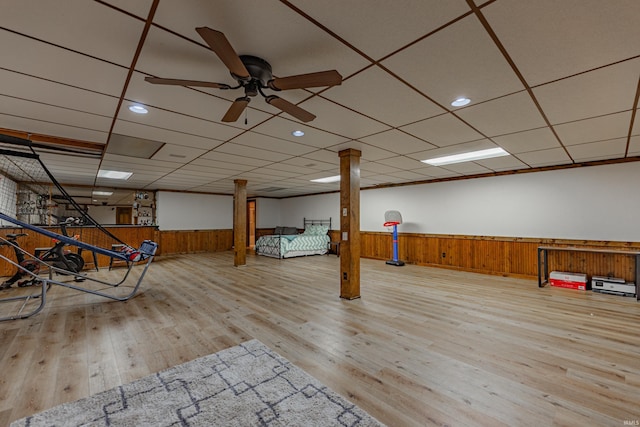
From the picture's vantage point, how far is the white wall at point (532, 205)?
16.0 ft

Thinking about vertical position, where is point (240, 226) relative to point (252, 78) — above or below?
below

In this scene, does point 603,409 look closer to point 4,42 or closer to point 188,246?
point 4,42

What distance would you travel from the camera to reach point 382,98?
2.47m

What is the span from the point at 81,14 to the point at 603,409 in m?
3.90

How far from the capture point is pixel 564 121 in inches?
119

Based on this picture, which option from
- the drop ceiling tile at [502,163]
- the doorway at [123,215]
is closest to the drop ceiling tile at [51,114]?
the drop ceiling tile at [502,163]

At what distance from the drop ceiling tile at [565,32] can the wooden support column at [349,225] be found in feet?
8.18

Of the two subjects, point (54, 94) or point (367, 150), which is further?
point (367, 150)

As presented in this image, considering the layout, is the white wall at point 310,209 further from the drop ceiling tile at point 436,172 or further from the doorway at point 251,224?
the drop ceiling tile at point 436,172

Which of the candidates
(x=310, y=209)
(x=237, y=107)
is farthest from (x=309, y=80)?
(x=310, y=209)

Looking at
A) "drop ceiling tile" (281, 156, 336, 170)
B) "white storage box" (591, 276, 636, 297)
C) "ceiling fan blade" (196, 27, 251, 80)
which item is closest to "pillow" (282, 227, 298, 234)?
"drop ceiling tile" (281, 156, 336, 170)

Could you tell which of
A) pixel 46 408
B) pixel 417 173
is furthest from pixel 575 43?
pixel 417 173

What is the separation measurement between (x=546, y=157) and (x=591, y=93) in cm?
285

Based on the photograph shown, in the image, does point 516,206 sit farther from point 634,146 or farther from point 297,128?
point 297,128
